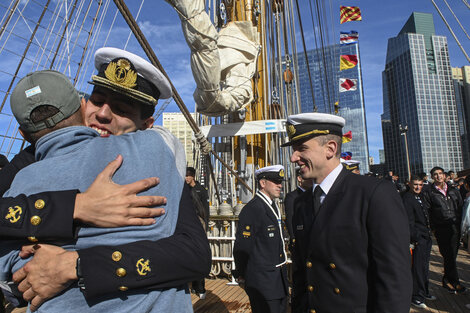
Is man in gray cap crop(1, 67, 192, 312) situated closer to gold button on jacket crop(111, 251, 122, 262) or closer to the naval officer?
gold button on jacket crop(111, 251, 122, 262)

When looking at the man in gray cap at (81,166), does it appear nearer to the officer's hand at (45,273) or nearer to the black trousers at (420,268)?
the officer's hand at (45,273)

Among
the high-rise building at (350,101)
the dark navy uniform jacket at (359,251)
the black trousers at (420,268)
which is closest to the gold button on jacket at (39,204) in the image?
the dark navy uniform jacket at (359,251)

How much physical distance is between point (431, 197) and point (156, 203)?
5.80m

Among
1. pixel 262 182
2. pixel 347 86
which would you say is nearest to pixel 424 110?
pixel 347 86

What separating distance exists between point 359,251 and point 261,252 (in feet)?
6.06

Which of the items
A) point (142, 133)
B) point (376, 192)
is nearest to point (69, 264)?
point (142, 133)

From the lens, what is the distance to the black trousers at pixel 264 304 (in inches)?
128

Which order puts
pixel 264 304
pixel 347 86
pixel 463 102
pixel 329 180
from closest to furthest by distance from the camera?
pixel 329 180, pixel 264 304, pixel 347 86, pixel 463 102

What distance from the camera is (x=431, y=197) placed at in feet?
18.3

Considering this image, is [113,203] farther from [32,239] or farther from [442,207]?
[442,207]

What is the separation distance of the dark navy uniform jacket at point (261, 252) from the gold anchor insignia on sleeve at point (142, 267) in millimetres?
2575

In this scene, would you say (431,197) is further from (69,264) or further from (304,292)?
(69,264)

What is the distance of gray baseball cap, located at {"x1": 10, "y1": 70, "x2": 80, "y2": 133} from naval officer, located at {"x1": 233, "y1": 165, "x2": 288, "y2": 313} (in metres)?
2.75

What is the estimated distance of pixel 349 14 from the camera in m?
19.2
